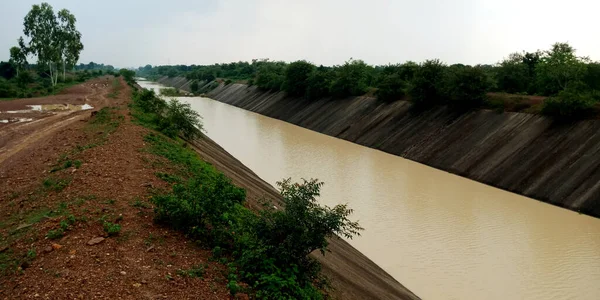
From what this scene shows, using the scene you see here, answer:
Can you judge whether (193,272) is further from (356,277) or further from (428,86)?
(428,86)

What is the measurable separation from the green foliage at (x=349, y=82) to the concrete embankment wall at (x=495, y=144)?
4.68 meters

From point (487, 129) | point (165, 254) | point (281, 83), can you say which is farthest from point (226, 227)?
point (281, 83)

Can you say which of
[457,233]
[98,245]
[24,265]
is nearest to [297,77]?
[457,233]

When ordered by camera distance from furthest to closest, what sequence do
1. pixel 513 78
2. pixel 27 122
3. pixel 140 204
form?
pixel 513 78, pixel 27 122, pixel 140 204

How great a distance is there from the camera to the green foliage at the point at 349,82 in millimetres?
54000

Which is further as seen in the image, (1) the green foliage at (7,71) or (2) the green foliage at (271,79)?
(1) the green foliage at (7,71)

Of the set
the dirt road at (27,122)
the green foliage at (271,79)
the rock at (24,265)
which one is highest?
the green foliage at (271,79)

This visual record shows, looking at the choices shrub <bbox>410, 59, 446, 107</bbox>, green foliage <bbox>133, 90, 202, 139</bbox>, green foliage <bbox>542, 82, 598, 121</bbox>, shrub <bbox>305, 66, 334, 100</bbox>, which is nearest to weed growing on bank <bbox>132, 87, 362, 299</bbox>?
green foliage <bbox>133, 90, 202, 139</bbox>

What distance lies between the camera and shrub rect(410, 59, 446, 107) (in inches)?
1544

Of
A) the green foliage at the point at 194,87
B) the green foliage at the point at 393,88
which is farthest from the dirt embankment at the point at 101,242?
the green foliage at the point at 194,87

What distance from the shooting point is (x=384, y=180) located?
2625cm

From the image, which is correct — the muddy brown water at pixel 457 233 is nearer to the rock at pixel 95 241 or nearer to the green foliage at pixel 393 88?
the rock at pixel 95 241

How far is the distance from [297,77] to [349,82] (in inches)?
540

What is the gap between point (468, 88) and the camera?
3503 cm
